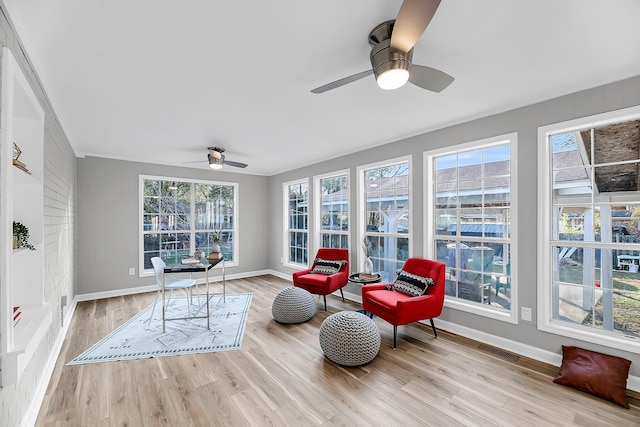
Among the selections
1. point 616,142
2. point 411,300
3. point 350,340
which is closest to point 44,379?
point 350,340

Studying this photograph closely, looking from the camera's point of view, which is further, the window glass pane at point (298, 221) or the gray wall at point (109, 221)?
the window glass pane at point (298, 221)

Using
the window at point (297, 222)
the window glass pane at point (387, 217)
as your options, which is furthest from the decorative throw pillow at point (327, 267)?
the window at point (297, 222)

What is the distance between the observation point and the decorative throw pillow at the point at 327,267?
4444 mm

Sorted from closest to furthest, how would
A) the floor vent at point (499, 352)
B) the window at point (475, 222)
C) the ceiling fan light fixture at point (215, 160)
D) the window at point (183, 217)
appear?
the floor vent at point (499, 352), the window at point (475, 222), the ceiling fan light fixture at point (215, 160), the window at point (183, 217)

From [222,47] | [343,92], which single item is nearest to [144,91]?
[222,47]

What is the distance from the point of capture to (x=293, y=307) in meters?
3.59

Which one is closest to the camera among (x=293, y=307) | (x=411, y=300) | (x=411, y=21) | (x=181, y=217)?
(x=411, y=21)

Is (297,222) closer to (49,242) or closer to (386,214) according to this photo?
(386,214)

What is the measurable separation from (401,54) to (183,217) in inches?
211

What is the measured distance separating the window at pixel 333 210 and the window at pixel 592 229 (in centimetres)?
279

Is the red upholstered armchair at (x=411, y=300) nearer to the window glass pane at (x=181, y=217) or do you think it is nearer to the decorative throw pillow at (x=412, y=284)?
the decorative throw pillow at (x=412, y=284)

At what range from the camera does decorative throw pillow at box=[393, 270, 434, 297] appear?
3180mm

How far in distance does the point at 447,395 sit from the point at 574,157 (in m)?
2.48

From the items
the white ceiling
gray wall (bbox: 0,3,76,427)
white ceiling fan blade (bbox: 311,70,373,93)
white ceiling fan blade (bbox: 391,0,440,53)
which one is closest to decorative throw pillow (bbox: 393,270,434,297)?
the white ceiling
